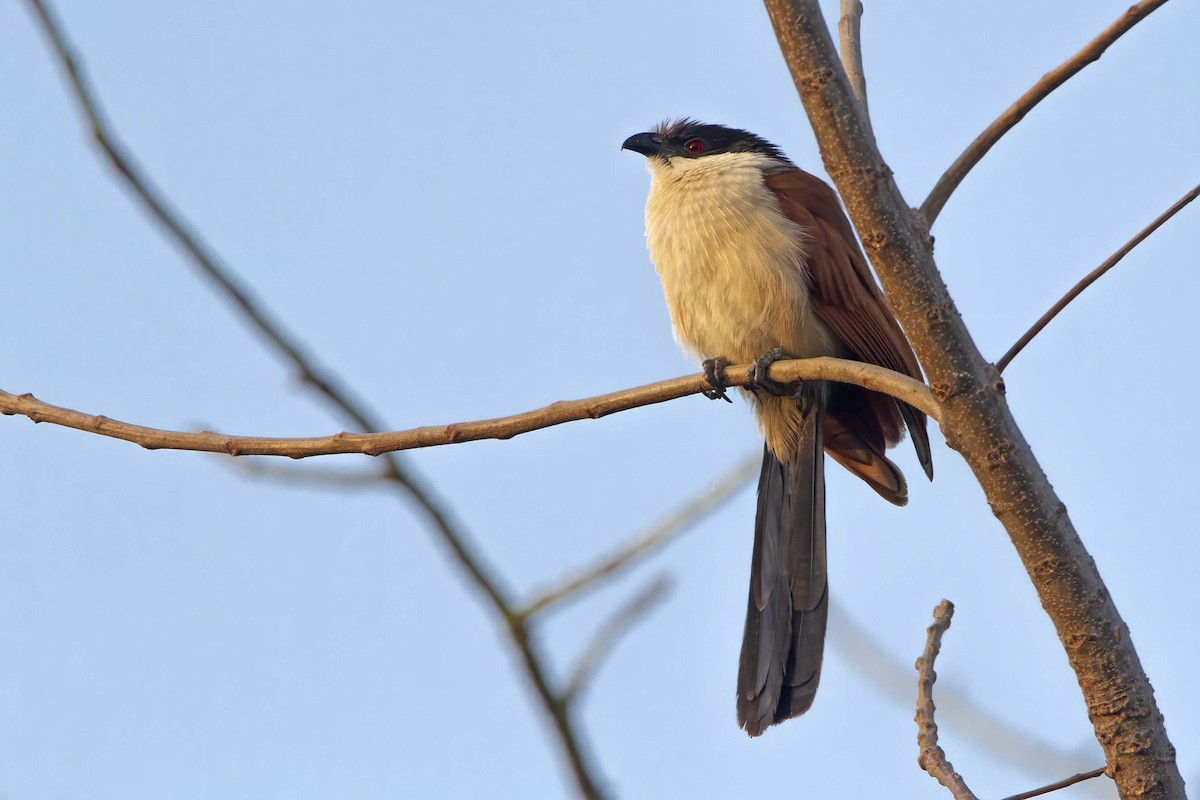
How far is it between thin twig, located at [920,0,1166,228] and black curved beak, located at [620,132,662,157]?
2.06 metres

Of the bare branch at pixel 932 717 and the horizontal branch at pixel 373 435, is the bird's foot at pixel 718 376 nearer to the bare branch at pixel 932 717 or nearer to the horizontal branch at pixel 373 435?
the horizontal branch at pixel 373 435

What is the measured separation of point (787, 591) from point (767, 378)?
508 mm

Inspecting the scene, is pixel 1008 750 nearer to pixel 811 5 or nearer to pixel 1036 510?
pixel 1036 510

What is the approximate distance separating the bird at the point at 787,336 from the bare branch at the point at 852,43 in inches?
30.4

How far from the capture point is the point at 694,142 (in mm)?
4012

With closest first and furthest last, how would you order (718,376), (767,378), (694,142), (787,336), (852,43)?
(852,43), (718,376), (767,378), (787,336), (694,142)

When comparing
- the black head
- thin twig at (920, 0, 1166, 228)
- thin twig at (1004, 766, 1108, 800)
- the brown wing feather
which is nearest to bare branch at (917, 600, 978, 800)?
thin twig at (1004, 766, 1108, 800)

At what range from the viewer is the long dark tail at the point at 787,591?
2.76 m

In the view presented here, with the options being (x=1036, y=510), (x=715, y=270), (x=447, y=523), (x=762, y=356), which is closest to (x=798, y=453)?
(x=762, y=356)

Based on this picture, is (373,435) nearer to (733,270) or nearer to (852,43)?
(852,43)

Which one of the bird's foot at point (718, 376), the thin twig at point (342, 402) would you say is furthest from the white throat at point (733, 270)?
the thin twig at point (342, 402)

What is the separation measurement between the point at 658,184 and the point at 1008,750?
2036mm

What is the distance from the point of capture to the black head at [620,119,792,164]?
13.1 ft

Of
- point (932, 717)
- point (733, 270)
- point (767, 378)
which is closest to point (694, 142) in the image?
point (733, 270)
